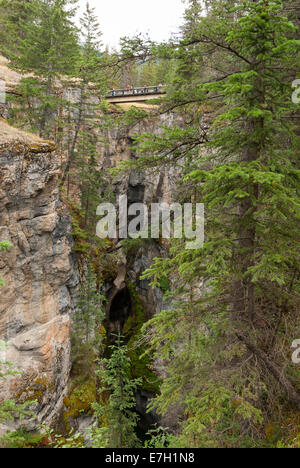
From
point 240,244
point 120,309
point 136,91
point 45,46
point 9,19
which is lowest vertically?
point 120,309

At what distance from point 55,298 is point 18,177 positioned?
6.48 meters

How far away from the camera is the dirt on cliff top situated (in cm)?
1190

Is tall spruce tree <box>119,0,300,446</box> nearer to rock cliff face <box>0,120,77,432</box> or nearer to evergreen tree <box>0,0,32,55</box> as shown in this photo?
rock cliff face <box>0,120,77,432</box>

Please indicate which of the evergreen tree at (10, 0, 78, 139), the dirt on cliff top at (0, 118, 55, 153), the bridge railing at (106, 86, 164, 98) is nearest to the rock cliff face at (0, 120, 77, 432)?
the dirt on cliff top at (0, 118, 55, 153)

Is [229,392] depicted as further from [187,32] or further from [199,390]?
[187,32]

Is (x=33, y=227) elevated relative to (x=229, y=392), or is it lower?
elevated

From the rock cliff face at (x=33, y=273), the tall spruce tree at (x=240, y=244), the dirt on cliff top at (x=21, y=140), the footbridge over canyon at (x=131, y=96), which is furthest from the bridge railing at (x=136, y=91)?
the tall spruce tree at (x=240, y=244)

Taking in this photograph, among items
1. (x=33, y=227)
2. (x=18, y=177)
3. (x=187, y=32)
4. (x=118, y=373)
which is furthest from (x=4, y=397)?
(x=187, y=32)

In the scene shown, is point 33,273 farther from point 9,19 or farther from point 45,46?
point 9,19

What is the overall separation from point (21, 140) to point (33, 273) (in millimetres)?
6525

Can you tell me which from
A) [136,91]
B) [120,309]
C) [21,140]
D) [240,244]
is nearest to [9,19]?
[136,91]

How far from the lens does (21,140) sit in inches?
486
